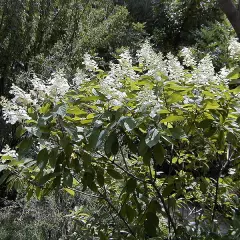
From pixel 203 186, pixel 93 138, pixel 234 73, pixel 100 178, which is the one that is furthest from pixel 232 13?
pixel 203 186

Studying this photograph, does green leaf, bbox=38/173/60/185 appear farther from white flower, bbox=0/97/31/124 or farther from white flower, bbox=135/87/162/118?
white flower, bbox=135/87/162/118

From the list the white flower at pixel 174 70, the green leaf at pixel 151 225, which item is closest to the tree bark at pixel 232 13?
the white flower at pixel 174 70

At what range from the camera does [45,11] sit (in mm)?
5594

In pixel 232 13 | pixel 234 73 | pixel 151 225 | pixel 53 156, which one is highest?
pixel 232 13

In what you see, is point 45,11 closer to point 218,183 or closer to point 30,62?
point 30,62

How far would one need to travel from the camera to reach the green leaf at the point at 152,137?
140 centimetres

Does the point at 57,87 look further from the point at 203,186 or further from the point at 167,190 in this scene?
the point at 203,186

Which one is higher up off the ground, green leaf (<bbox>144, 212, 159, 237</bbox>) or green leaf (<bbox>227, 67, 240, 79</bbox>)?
green leaf (<bbox>227, 67, 240, 79</bbox>)

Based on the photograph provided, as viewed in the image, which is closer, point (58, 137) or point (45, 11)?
point (58, 137)

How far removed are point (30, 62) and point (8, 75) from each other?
1.18ft

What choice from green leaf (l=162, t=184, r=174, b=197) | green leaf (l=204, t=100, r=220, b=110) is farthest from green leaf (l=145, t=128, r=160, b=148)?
green leaf (l=162, t=184, r=174, b=197)

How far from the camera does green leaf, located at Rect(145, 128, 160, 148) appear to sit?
1.40 meters

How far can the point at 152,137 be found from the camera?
1.42m

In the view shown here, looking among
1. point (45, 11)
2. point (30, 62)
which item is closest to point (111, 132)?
point (30, 62)
